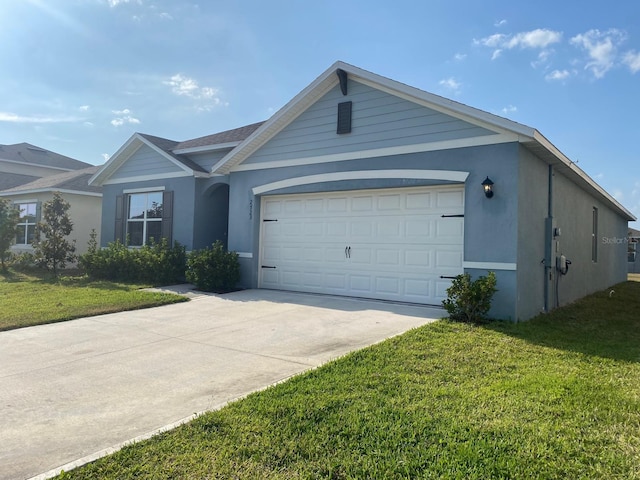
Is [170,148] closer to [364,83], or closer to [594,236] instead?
[364,83]

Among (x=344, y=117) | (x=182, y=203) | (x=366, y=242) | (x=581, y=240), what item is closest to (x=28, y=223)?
(x=182, y=203)

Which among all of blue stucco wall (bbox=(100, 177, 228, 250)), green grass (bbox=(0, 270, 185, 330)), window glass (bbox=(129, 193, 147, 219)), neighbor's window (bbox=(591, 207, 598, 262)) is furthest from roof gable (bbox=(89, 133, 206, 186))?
neighbor's window (bbox=(591, 207, 598, 262))

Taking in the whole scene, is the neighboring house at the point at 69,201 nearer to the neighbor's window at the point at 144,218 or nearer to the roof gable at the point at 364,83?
the neighbor's window at the point at 144,218

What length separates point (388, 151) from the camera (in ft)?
30.0

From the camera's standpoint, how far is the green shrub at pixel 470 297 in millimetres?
7203

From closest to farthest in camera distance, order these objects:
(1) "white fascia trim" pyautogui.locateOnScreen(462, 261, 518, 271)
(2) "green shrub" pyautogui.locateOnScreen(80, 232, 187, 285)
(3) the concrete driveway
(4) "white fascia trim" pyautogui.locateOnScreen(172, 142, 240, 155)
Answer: (3) the concrete driveway < (1) "white fascia trim" pyautogui.locateOnScreen(462, 261, 518, 271) < (2) "green shrub" pyautogui.locateOnScreen(80, 232, 187, 285) < (4) "white fascia trim" pyautogui.locateOnScreen(172, 142, 240, 155)

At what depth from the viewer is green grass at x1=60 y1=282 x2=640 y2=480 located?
9.29ft

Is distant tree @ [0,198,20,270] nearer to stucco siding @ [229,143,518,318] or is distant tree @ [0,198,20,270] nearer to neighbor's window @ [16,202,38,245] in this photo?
neighbor's window @ [16,202,38,245]

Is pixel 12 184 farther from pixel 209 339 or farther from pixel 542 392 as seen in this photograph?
pixel 542 392

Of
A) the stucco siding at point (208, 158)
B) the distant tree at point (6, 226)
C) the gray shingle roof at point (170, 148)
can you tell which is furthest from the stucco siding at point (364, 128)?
the distant tree at point (6, 226)

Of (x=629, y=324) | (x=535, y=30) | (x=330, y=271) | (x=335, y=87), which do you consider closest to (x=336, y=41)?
(x=335, y=87)

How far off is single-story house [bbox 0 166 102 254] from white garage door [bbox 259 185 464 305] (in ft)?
34.8

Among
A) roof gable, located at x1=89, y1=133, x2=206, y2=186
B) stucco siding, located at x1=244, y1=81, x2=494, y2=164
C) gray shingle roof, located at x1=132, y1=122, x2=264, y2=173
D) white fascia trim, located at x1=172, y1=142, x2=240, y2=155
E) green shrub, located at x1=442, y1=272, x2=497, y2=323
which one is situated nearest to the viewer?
green shrub, located at x1=442, y1=272, x2=497, y2=323

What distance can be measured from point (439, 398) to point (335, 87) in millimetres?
7713
